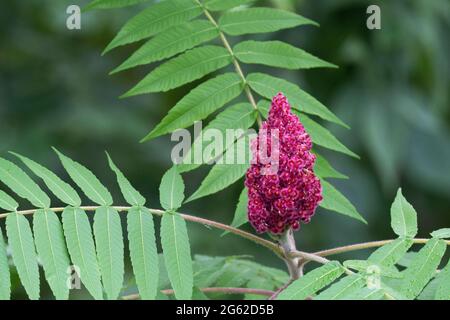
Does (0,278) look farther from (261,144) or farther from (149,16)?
(149,16)

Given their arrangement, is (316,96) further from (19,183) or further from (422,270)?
(422,270)

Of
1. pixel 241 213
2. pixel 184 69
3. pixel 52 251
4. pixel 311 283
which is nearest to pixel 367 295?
pixel 311 283

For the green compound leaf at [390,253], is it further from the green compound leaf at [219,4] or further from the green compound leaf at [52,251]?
the green compound leaf at [219,4]

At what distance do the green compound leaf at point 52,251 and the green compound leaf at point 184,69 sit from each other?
1.80 ft

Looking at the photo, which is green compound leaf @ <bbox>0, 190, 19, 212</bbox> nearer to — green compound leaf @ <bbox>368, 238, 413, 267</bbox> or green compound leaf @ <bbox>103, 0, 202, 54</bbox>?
green compound leaf @ <bbox>103, 0, 202, 54</bbox>

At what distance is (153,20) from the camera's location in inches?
105

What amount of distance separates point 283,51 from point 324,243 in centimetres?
466

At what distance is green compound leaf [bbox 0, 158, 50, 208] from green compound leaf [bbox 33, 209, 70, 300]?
0.08 meters

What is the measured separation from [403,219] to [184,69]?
91 cm

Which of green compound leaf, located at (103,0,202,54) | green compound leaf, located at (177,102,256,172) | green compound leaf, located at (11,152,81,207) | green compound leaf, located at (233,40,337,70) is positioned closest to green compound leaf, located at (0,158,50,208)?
green compound leaf, located at (11,152,81,207)

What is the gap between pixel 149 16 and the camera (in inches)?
106

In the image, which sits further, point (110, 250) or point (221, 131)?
point (221, 131)
